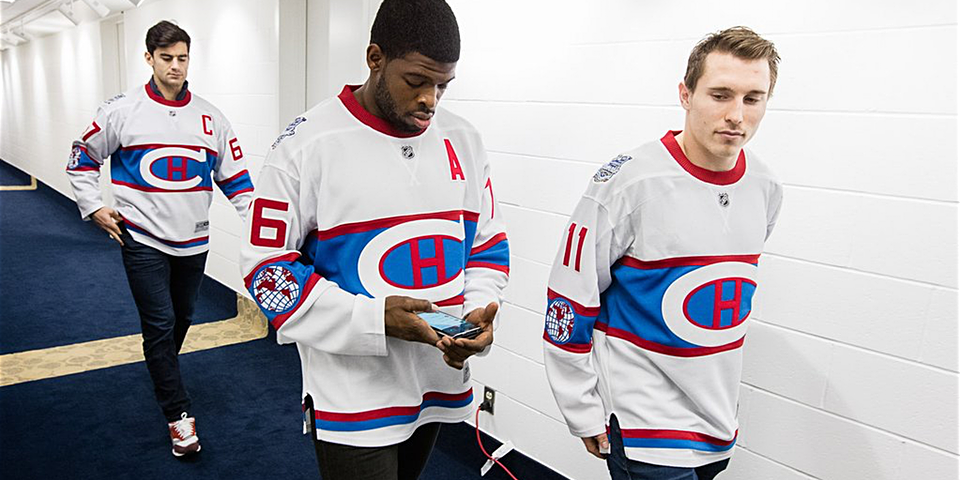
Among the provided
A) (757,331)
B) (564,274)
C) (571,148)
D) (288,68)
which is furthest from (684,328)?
(288,68)

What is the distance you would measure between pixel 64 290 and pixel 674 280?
498 cm

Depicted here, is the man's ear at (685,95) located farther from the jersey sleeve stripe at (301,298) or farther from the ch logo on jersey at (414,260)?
the jersey sleeve stripe at (301,298)

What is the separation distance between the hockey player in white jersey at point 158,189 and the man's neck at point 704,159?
199 cm

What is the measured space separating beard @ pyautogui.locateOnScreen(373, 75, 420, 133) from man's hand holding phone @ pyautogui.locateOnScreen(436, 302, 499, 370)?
1.40ft

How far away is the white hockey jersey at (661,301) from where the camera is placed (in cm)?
143

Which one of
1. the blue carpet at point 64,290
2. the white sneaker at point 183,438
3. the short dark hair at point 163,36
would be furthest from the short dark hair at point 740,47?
the blue carpet at point 64,290

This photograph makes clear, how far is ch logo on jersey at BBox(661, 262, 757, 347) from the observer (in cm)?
143

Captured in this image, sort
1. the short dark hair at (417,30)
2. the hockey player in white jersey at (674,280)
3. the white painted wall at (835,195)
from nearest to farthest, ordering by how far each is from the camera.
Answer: the short dark hair at (417,30), the hockey player in white jersey at (674,280), the white painted wall at (835,195)

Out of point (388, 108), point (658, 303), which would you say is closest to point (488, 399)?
point (658, 303)

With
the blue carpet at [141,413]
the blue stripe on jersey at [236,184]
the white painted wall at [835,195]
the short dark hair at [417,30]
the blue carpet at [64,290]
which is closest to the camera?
the short dark hair at [417,30]

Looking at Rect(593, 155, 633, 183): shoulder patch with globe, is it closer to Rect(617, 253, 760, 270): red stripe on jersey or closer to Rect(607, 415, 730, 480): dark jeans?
Rect(617, 253, 760, 270): red stripe on jersey

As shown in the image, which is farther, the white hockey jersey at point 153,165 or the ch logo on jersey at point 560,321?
the white hockey jersey at point 153,165

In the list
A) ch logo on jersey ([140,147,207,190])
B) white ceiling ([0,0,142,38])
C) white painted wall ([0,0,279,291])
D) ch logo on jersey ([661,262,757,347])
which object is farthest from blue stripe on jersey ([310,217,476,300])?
white ceiling ([0,0,142,38])

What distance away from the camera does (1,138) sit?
46.6 feet
